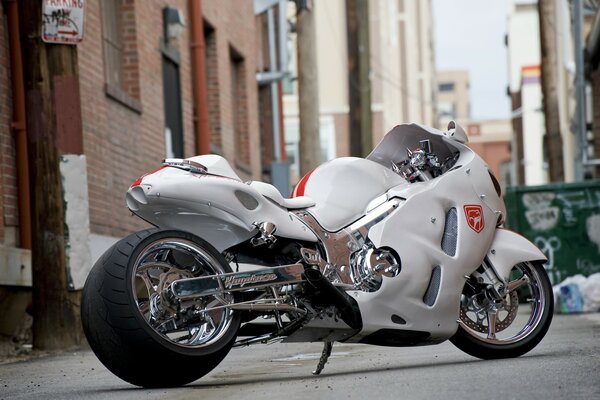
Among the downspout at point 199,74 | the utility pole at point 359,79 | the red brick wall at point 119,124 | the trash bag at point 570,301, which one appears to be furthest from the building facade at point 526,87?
the trash bag at point 570,301

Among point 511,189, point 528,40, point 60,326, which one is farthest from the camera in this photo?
point 528,40

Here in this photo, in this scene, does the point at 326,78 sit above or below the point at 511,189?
above

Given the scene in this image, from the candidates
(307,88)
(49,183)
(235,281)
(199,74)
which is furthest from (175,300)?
(307,88)

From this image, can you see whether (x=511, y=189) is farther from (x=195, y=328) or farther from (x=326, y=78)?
(x=326, y=78)

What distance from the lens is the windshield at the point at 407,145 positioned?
8.13m

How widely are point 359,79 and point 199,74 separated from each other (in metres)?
5.47

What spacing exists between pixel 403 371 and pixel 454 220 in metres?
1.16

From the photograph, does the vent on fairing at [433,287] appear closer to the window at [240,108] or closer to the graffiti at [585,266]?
the graffiti at [585,266]

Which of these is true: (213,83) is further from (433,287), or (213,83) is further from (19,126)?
(433,287)

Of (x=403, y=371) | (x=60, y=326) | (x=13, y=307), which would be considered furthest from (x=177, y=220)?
(x=13, y=307)

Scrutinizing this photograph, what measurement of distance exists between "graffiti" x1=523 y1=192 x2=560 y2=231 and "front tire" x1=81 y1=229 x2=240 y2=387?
38.4 feet

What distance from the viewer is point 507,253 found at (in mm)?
8062

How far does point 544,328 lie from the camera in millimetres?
7992

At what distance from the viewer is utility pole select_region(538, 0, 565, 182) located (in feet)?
81.3
